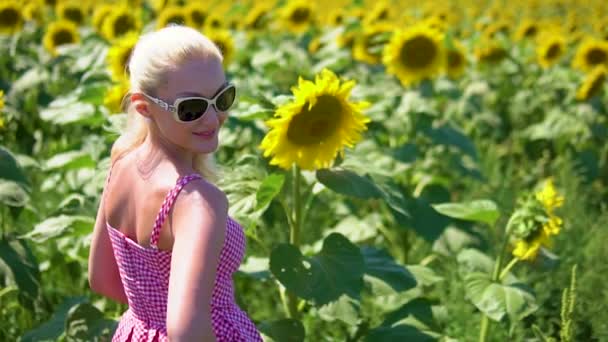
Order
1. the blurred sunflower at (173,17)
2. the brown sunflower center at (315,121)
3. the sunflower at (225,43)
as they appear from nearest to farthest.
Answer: the brown sunflower center at (315,121)
the sunflower at (225,43)
the blurred sunflower at (173,17)

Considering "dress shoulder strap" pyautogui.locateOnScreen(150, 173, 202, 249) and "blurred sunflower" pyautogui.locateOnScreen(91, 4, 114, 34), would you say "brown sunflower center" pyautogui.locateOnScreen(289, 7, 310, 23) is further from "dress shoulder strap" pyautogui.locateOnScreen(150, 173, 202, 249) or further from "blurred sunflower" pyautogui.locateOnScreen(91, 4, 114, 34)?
"dress shoulder strap" pyautogui.locateOnScreen(150, 173, 202, 249)

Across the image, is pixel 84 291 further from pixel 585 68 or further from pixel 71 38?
pixel 585 68

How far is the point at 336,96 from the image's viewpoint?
95.8 inches

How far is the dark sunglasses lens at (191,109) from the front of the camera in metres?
1.63

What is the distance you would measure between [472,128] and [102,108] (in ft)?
9.60

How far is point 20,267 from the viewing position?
261 cm

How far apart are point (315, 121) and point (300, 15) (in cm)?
344

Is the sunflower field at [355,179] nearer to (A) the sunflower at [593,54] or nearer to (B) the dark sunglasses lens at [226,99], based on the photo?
(A) the sunflower at [593,54]

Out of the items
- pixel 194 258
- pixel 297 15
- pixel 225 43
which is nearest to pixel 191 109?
pixel 194 258

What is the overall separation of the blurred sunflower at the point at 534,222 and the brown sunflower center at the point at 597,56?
3162mm

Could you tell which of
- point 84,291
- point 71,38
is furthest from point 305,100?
point 71,38

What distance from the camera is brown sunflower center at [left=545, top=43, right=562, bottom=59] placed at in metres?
5.79

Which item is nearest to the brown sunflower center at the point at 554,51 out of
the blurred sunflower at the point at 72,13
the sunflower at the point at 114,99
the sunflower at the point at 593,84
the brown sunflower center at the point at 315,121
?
the sunflower at the point at 593,84

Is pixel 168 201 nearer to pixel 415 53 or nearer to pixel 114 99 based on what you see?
pixel 114 99
